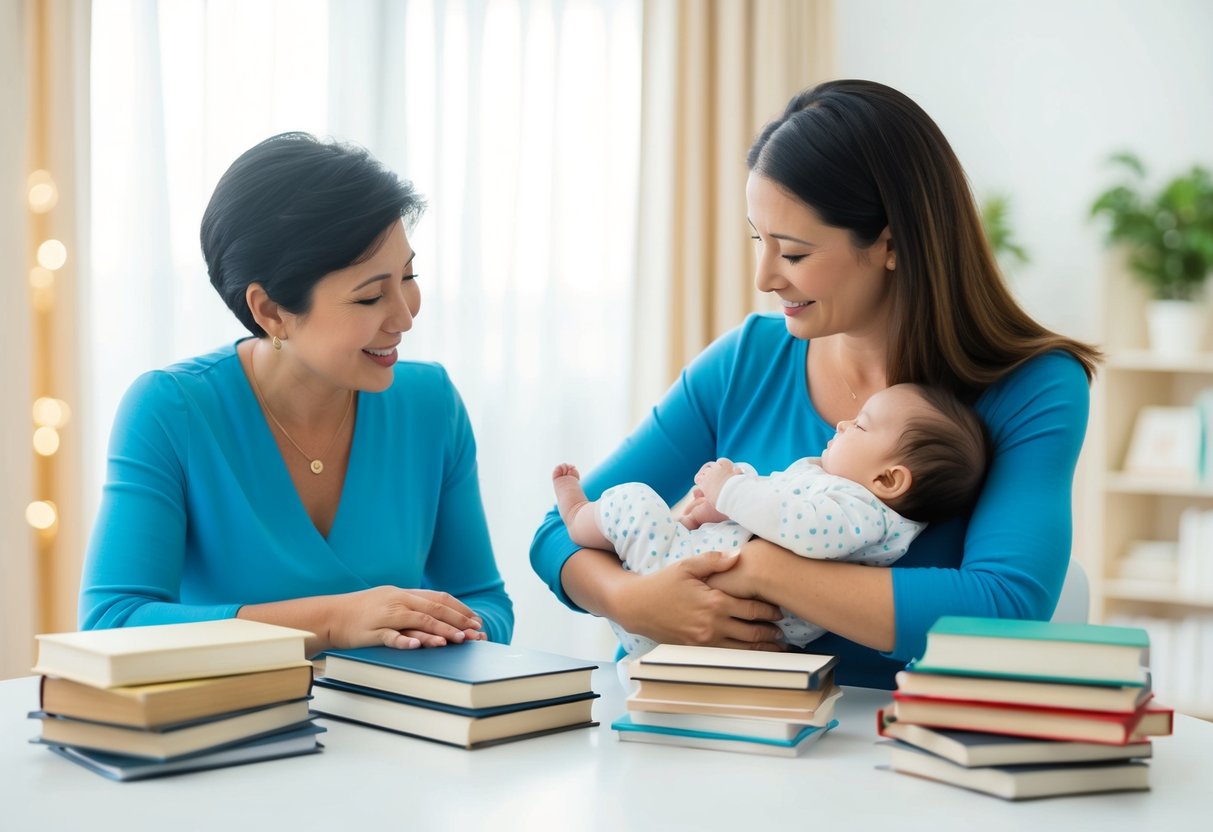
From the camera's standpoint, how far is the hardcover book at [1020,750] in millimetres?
1010

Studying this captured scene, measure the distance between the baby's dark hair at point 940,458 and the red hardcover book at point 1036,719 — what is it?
41cm

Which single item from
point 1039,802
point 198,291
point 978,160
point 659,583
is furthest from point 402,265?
point 978,160

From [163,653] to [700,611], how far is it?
599 millimetres

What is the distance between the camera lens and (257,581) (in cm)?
172

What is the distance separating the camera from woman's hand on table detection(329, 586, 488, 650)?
1357 mm

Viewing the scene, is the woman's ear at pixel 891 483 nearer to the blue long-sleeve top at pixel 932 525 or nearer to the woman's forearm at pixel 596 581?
the blue long-sleeve top at pixel 932 525

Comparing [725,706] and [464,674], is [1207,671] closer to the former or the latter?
[725,706]

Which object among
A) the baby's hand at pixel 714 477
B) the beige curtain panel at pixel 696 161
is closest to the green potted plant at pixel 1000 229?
the beige curtain panel at pixel 696 161

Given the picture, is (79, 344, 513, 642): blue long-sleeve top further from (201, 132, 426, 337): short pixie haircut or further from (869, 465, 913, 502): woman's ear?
(869, 465, 913, 502): woman's ear

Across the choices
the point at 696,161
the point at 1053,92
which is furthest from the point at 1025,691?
the point at 1053,92

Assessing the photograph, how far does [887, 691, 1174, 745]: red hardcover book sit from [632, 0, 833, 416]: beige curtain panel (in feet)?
8.56

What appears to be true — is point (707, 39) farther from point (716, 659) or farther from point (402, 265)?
point (716, 659)

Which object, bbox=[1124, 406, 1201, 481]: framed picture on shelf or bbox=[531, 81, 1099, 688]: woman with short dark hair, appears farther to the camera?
bbox=[1124, 406, 1201, 481]: framed picture on shelf

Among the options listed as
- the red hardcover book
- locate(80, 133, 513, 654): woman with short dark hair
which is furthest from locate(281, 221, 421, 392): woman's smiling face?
the red hardcover book
